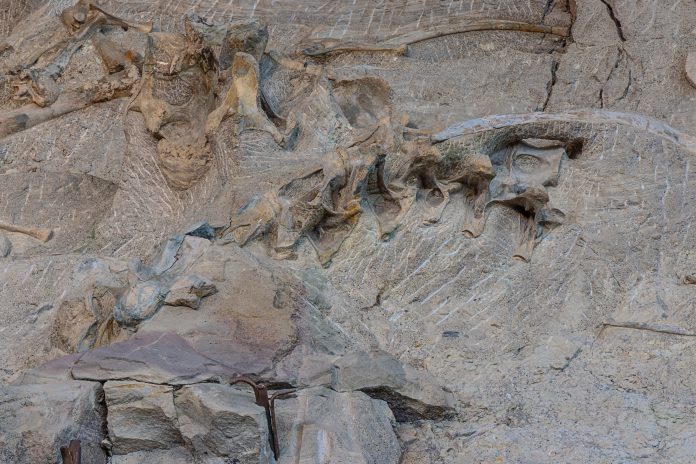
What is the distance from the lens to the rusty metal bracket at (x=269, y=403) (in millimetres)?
4793

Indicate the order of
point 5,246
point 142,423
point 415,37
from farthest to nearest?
1. point 415,37
2. point 5,246
3. point 142,423

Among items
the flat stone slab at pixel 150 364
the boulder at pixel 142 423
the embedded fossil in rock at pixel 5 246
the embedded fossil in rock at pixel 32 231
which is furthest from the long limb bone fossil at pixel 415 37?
the boulder at pixel 142 423

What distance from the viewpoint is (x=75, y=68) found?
7559mm

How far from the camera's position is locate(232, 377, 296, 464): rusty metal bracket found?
4793 millimetres

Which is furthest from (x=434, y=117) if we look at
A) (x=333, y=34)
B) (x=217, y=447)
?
(x=217, y=447)

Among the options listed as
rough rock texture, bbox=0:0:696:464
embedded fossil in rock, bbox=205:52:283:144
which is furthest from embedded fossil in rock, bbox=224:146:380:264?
embedded fossil in rock, bbox=205:52:283:144

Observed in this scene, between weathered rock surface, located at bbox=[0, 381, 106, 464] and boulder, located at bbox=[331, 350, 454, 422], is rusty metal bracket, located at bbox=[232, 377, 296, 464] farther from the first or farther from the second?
weathered rock surface, located at bbox=[0, 381, 106, 464]

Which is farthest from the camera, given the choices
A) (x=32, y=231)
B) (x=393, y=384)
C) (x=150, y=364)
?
(x=32, y=231)

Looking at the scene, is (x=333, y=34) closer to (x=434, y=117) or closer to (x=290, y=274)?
(x=434, y=117)

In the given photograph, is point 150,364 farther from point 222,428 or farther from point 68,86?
point 68,86

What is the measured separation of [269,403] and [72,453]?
2.27 ft

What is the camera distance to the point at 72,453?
15.1 feet

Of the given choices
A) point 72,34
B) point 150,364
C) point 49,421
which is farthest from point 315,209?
point 72,34

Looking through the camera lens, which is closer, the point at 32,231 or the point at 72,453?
the point at 72,453
